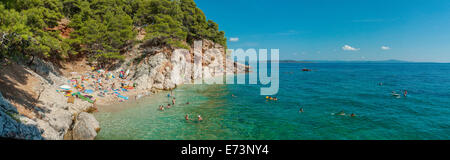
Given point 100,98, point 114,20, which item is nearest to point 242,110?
point 100,98

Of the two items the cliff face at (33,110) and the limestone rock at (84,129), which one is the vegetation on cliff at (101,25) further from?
the limestone rock at (84,129)

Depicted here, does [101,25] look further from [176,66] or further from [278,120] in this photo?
[278,120]

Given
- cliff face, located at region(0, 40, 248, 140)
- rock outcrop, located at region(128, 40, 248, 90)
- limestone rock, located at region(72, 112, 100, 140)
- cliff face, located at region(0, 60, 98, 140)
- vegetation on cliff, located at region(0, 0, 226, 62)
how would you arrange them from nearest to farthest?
1. cliff face, located at region(0, 60, 98, 140)
2. cliff face, located at region(0, 40, 248, 140)
3. limestone rock, located at region(72, 112, 100, 140)
4. vegetation on cliff, located at region(0, 0, 226, 62)
5. rock outcrop, located at region(128, 40, 248, 90)

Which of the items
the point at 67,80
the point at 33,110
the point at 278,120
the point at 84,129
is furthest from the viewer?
the point at 67,80

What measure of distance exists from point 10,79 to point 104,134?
8887mm

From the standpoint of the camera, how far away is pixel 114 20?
1305 inches

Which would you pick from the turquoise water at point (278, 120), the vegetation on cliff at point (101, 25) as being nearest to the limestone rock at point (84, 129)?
the turquoise water at point (278, 120)

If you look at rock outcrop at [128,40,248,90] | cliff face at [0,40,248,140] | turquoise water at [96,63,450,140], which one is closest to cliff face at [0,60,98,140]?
cliff face at [0,40,248,140]

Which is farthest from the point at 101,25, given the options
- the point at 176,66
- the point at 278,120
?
the point at 278,120

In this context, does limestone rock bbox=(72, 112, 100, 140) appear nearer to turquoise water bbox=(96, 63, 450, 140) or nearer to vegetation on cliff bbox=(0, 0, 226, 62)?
turquoise water bbox=(96, 63, 450, 140)

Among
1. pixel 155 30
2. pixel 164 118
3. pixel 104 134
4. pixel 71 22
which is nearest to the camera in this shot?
pixel 104 134

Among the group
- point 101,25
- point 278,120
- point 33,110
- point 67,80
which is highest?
point 101,25

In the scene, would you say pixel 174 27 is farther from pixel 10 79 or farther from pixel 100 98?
pixel 10 79
